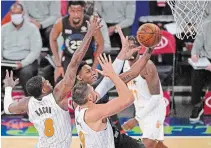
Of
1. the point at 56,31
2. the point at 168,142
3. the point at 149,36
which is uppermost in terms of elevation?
the point at 149,36

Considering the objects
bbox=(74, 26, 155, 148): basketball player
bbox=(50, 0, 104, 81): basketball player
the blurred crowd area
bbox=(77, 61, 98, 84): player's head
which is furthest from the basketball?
the blurred crowd area

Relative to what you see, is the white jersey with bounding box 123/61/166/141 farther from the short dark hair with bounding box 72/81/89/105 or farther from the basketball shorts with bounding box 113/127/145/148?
the short dark hair with bounding box 72/81/89/105

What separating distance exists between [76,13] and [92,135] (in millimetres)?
3649

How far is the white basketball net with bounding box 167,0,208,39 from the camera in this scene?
6.95 meters

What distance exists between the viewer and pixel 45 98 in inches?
231

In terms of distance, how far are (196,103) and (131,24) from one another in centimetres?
166

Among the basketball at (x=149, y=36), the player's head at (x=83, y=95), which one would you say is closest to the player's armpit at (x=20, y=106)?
the player's head at (x=83, y=95)

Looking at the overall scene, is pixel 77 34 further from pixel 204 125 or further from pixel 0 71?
pixel 204 125

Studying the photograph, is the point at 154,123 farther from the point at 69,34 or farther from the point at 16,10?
the point at 16,10

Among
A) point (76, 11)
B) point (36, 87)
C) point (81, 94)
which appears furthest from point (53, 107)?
point (76, 11)

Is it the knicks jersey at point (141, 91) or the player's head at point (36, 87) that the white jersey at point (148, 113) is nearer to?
the knicks jersey at point (141, 91)

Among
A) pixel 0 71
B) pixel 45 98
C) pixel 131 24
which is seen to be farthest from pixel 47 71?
pixel 45 98

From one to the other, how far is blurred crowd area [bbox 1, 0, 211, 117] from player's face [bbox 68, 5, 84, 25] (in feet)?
1.96

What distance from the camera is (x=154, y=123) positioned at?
6734 mm
